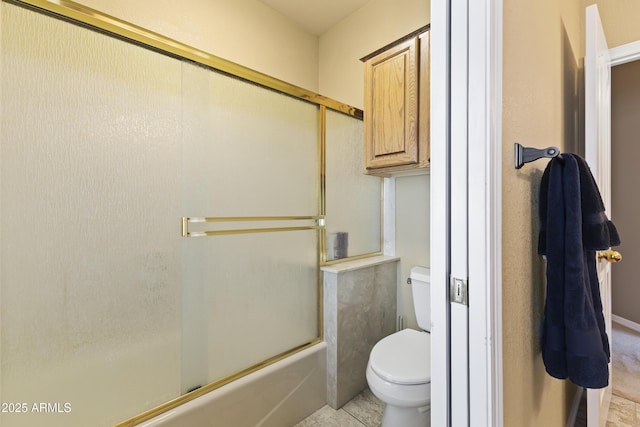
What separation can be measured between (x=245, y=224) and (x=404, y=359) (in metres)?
1.09

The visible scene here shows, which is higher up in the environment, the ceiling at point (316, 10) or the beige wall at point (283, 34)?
the ceiling at point (316, 10)

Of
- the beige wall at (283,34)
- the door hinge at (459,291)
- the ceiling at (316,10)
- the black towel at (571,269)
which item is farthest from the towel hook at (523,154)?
the ceiling at (316,10)

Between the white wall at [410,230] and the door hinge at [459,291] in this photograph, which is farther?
the white wall at [410,230]

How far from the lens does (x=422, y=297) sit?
1760 millimetres

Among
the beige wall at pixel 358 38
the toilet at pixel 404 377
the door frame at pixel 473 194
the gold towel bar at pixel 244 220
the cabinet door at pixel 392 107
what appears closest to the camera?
the door frame at pixel 473 194

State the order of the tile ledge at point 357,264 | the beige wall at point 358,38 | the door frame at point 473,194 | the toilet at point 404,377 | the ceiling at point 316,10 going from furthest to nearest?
1. the ceiling at point 316,10
2. the beige wall at point 358,38
3. the tile ledge at point 357,264
4. the toilet at point 404,377
5. the door frame at point 473,194

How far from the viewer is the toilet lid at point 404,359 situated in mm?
1326

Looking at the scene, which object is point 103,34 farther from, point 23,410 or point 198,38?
point 23,410

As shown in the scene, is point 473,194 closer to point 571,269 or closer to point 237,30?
point 571,269

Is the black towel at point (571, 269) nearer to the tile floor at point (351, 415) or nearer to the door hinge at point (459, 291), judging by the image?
the door hinge at point (459, 291)

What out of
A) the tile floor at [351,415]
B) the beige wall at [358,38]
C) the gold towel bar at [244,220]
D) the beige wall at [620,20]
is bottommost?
the tile floor at [351,415]

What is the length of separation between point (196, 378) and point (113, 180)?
3.31 ft

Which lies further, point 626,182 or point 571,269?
point 626,182

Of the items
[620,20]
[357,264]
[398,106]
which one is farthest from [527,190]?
[620,20]
